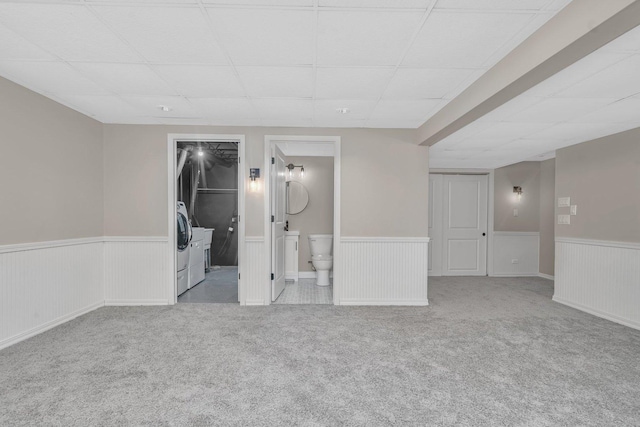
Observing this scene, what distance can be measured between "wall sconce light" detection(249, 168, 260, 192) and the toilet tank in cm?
172

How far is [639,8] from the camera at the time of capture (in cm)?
133

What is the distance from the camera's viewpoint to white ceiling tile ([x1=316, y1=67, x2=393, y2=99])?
2.48 m

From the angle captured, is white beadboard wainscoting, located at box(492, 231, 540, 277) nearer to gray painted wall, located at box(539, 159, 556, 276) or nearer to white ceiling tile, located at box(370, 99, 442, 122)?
gray painted wall, located at box(539, 159, 556, 276)

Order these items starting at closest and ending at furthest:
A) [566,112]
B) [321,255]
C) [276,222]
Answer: [566,112]
[276,222]
[321,255]

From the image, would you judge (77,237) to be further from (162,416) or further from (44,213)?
(162,416)

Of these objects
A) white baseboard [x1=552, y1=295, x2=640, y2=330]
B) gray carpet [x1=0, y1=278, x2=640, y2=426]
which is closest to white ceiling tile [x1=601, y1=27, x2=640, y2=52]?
gray carpet [x1=0, y1=278, x2=640, y2=426]

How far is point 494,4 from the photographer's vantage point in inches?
65.9

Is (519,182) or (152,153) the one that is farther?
(519,182)

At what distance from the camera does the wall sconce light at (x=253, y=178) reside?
400cm

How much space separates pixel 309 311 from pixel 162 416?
211 centimetres

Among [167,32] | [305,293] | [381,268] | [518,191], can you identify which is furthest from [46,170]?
[518,191]

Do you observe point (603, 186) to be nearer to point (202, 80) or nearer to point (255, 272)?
point (255, 272)

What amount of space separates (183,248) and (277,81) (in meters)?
3.03

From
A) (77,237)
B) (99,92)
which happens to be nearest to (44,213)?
(77,237)
